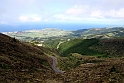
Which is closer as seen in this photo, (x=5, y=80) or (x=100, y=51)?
(x=5, y=80)

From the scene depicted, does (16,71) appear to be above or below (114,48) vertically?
above

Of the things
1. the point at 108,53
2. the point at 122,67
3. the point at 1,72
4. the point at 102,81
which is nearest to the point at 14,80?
the point at 1,72

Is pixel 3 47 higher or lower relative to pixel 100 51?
higher

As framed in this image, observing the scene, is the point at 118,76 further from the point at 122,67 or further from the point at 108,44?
the point at 108,44

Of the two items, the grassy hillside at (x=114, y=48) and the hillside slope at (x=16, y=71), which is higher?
the hillside slope at (x=16, y=71)

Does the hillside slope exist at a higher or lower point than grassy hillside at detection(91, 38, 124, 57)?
higher

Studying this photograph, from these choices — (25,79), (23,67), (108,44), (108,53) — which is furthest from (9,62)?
(108,44)

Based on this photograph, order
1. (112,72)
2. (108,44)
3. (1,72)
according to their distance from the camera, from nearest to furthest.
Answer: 1. (1,72)
2. (112,72)
3. (108,44)

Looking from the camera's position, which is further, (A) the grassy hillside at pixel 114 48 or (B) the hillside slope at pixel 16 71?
(A) the grassy hillside at pixel 114 48

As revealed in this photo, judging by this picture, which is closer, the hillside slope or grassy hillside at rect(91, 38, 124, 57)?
the hillside slope

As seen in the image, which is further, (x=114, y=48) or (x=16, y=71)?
(x=114, y=48)

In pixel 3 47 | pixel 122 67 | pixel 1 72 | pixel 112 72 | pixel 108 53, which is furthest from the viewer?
pixel 108 53
